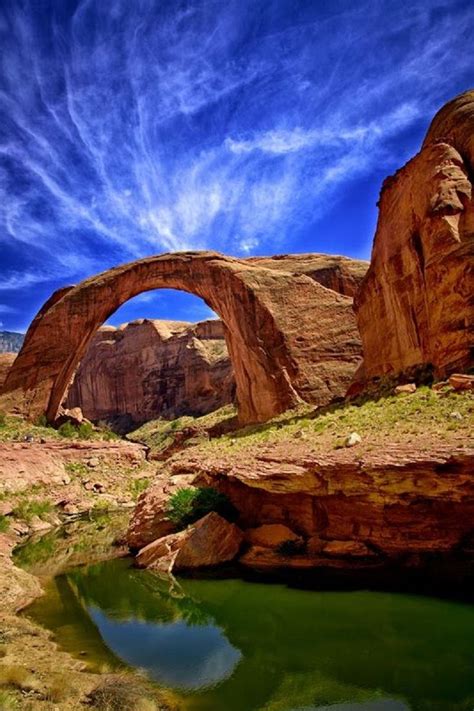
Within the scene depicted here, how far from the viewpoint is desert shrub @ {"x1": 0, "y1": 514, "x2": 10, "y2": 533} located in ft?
47.9

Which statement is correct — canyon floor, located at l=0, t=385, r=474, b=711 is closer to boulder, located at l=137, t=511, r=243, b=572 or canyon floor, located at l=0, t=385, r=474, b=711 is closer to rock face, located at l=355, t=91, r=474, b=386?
boulder, located at l=137, t=511, r=243, b=572

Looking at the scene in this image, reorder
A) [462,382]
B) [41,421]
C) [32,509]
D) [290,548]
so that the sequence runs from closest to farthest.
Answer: [290,548] < [462,382] < [32,509] < [41,421]

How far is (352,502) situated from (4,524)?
11.1 meters

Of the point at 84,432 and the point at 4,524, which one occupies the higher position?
the point at 84,432

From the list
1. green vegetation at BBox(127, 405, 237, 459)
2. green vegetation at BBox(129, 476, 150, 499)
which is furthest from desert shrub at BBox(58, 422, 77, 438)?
green vegetation at BBox(127, 405, 237, 459)

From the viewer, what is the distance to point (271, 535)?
1059cm

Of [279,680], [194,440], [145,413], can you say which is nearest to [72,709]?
[279,680]

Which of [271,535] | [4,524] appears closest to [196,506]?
[271,535]

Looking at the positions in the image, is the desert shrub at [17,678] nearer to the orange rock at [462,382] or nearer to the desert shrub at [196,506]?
the desert shrub at [196,506]

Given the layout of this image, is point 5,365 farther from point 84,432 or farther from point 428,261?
point 428,261

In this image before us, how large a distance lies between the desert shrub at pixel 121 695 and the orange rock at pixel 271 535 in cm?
529

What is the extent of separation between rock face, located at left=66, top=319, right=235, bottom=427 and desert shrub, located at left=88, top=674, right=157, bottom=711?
45.9m

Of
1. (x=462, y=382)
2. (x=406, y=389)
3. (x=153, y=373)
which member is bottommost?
(x=462, y=382)

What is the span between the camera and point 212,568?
10.2 m
